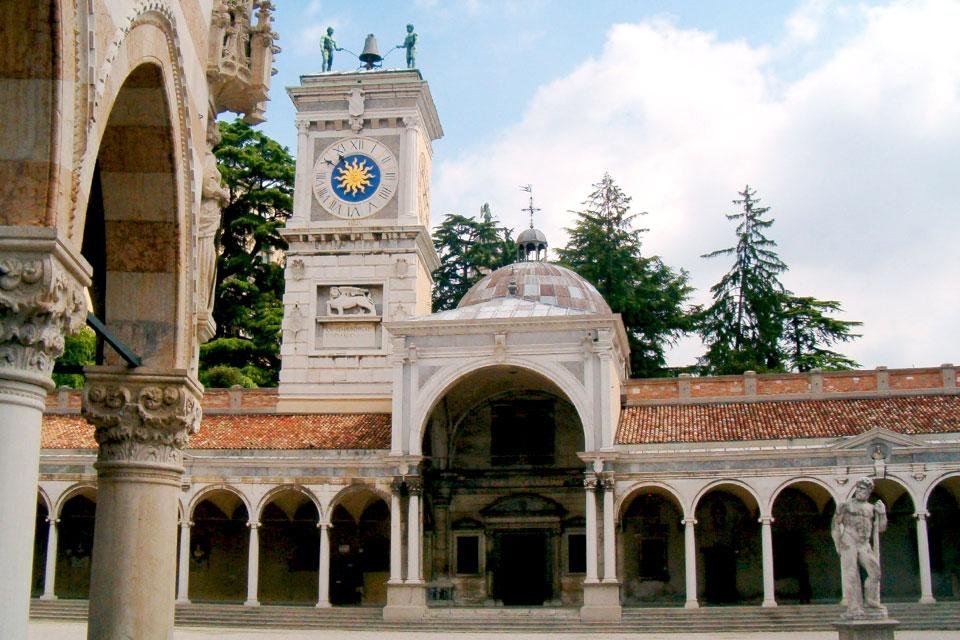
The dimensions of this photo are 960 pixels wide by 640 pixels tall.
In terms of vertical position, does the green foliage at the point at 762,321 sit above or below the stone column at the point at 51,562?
above

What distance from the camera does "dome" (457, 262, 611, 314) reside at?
136 ft

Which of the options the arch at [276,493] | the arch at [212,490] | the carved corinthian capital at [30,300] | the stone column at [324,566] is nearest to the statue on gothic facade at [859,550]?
the carved corinthian capital at [30,300]

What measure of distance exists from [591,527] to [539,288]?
35.4 feet

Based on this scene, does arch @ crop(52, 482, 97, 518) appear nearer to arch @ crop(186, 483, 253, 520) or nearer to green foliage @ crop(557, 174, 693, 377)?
arch @ crop(186, 483, 253, 520)

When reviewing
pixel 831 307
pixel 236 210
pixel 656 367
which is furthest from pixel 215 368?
pixel 831 307

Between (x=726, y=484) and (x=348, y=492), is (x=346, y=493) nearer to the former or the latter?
(x=348, y=492)

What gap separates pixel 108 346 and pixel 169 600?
6.16 feet

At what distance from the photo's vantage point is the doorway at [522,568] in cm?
3731

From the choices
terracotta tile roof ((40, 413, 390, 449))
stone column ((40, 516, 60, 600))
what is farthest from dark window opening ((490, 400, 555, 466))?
stone column ((40, 516, 60, 600))

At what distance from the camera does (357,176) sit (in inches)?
1655

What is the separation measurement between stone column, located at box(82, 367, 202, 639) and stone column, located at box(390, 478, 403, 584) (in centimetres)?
2538

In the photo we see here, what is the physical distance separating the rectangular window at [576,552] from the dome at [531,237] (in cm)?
1176

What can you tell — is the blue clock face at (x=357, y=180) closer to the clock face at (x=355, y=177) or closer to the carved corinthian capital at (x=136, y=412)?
the clock face at (x=355, y=177)

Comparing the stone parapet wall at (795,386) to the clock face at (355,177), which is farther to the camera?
the clock face at (355,177)
